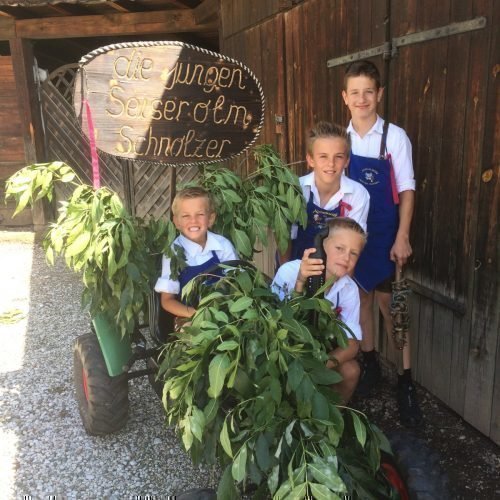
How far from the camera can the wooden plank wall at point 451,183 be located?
2.53m

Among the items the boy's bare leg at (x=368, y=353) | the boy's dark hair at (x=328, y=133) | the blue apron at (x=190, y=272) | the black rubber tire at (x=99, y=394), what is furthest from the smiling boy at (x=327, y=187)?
the black rubber tire at (x=99, y=394)

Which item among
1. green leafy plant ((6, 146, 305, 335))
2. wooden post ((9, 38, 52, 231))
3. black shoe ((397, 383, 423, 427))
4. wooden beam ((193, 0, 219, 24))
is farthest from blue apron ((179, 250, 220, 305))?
wooden post ((9, 38, 52, 231))

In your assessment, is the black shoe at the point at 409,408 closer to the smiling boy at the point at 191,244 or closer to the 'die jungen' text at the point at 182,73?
the smiling boy at the point at 191,244

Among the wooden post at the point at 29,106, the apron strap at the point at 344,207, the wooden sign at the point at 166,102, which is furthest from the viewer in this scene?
the wooden post at the point at 29,106

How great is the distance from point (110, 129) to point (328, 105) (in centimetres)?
204

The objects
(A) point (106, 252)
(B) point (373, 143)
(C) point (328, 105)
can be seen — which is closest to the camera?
(A) point (106, 252)

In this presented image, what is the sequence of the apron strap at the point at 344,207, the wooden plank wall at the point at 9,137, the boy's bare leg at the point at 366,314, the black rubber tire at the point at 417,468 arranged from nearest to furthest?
the black rubber tire at the point at 417,468
the apron strap at the point at 344,207
the boy's bare leg at the point at 366,314
the wooden plank wall at the point at 9,137

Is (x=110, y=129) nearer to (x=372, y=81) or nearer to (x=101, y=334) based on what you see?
(x=101, y=334)

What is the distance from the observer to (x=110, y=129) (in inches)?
93.7

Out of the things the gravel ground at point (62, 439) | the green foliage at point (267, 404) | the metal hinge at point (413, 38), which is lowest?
the gravel ground at point (62, 439)

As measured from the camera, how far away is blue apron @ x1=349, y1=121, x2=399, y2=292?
2686 mm

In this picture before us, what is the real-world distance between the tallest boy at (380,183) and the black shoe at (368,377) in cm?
33

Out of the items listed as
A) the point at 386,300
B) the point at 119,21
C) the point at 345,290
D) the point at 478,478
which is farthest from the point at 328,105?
the point at 119,21

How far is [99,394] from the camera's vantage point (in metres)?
2.68
